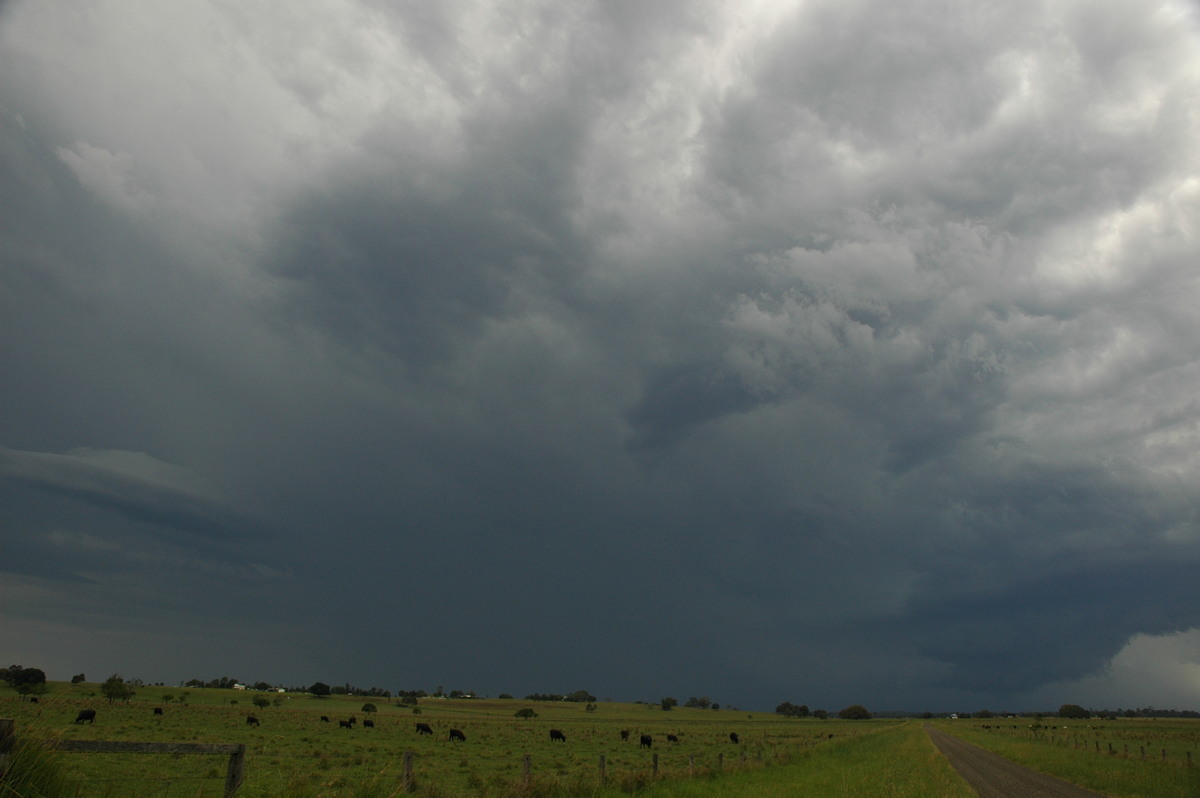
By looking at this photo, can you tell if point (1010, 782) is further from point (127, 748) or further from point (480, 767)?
point (127, 748)

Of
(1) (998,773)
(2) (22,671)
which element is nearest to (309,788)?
(1) (998,773)

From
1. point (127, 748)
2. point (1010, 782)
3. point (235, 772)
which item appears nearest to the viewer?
point (127, 748)

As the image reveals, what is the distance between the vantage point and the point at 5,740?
8.45 m

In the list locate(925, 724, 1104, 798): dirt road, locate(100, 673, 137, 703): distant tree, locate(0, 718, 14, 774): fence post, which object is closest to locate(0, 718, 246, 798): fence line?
locate(0, 718, 14, 774): fence post

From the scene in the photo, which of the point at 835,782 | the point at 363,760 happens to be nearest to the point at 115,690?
the point at 363,760

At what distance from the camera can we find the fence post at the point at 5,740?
27.0ft

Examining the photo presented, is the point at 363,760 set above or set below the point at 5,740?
below

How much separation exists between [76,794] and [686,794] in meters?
16.8

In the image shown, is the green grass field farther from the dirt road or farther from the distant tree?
the distant tree

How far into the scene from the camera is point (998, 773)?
36.9 meters

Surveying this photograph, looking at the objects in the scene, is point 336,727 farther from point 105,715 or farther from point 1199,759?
point 1199,759

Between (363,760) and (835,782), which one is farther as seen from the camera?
(363,760)

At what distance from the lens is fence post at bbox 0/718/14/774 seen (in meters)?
8.23

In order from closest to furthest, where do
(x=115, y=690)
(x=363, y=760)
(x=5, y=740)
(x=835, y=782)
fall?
(x=5, y=740), (x=835, y=782), (x=363, y=760), (x=115, y=690)
